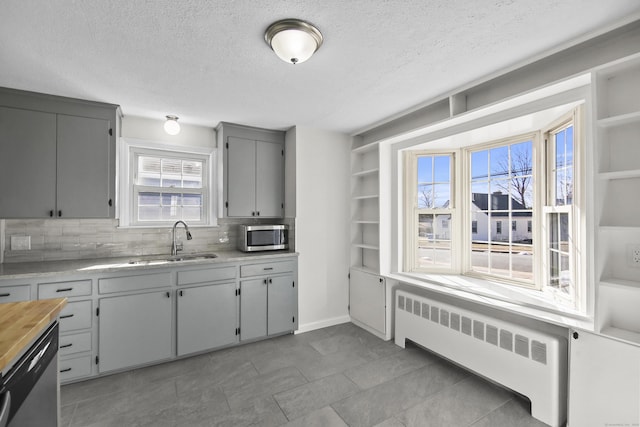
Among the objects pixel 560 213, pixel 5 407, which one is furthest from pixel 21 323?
pixel 560 213

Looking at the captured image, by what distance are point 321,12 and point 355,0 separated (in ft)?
0.62

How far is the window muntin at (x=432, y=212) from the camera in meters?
3.24

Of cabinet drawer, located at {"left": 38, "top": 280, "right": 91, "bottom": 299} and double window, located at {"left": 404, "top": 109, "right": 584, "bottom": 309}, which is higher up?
double window, located at {"left": 404, "top": 109, "right": 584, "bottom": 309}

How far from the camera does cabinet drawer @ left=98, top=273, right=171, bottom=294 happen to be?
252cm

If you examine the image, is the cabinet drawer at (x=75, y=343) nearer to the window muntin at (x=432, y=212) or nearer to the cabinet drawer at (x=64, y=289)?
the cabinet drawer at (x=64, y=289)

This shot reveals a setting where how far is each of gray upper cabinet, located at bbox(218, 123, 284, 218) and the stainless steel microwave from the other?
0.20 metres

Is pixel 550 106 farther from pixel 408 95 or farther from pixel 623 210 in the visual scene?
pixel 408 95

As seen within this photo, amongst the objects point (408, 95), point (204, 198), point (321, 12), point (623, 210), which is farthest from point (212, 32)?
point (623, 210)

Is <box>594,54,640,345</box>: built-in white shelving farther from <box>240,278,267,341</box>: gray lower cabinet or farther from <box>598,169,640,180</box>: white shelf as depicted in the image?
<box>240,278,267,341</box>: gray lower cabinet

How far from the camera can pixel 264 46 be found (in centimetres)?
184

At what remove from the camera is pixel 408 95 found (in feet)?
8.57

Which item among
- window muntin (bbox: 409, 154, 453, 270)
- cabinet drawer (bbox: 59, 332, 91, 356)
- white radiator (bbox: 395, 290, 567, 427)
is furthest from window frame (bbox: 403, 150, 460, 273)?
cabinet drawer (bbox: 59, 332, 91, 356)

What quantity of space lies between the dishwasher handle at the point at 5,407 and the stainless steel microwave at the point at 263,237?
2449 millimetres

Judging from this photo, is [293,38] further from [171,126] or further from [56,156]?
[56,156]
